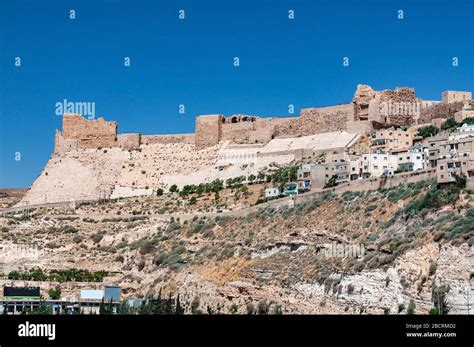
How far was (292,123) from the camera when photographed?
54656 mm

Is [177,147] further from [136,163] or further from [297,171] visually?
[297,171]

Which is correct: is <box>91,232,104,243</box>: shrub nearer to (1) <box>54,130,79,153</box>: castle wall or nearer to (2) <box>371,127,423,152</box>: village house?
(2) <box>371,127,423,152</box>: village house

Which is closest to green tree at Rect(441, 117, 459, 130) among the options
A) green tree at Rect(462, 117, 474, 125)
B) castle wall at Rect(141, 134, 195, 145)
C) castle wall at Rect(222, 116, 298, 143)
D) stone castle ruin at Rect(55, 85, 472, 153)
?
green tree at Rect(462, 117, 474, 125)

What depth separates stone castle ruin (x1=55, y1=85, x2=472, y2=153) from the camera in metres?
50.8

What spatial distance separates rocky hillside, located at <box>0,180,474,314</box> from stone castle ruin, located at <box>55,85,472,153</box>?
27.6ft

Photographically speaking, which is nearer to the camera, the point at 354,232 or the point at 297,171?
the point at 354,232

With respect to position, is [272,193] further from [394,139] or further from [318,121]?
[318,121]

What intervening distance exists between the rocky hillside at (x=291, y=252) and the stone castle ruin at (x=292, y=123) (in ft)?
27.6

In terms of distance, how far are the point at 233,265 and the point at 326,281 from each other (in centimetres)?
632

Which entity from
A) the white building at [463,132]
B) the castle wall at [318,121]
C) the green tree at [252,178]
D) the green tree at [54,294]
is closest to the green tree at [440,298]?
the white building at [463,132]

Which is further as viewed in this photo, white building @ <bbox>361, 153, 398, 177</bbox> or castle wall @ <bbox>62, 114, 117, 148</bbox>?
castle wall @ <bbox>62, 114, 117, 148</bbox>
